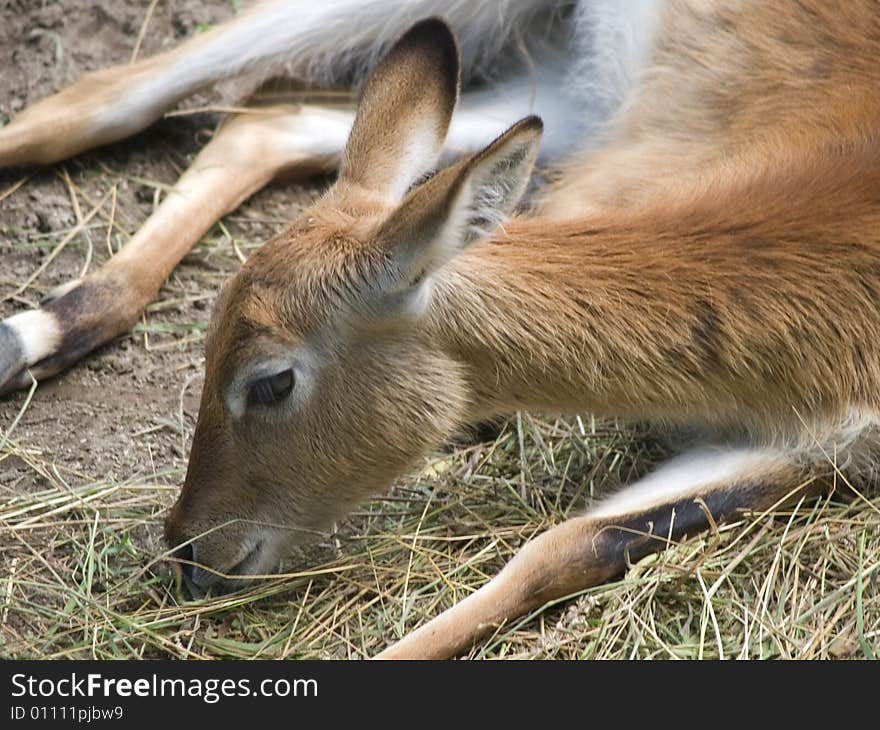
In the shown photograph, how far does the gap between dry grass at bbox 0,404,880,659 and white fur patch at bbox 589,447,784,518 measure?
17 cm

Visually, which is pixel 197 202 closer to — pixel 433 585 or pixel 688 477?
pixel 433 585

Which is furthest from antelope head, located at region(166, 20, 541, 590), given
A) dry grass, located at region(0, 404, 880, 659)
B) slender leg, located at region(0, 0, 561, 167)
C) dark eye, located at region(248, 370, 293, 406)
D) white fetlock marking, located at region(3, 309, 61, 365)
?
slender leg, located at region(0, 0, 561, 167)

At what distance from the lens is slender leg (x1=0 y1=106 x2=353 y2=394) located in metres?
5.73

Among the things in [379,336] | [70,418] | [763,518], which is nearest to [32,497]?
[70,418]

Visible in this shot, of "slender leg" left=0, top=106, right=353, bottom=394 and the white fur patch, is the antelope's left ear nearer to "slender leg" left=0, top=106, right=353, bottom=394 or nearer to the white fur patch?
the white fur patch

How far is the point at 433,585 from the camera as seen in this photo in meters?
4.75

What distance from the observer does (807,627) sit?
14.4 ft

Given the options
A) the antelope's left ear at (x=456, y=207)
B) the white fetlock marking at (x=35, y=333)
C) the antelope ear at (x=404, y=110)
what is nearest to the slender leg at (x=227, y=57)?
the white fetlock marking at (x=35, y=333)

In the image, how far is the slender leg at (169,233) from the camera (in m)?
5.73

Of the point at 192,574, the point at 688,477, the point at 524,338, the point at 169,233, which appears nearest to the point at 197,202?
the point at 169,233

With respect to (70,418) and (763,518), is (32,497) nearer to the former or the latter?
(70,418)

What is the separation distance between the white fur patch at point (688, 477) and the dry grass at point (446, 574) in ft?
0.55

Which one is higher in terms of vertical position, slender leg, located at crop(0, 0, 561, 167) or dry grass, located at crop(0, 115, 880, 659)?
slender leg, located at crop(0, 0, 561, 167)

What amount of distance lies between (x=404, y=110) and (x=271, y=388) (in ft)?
3.32
